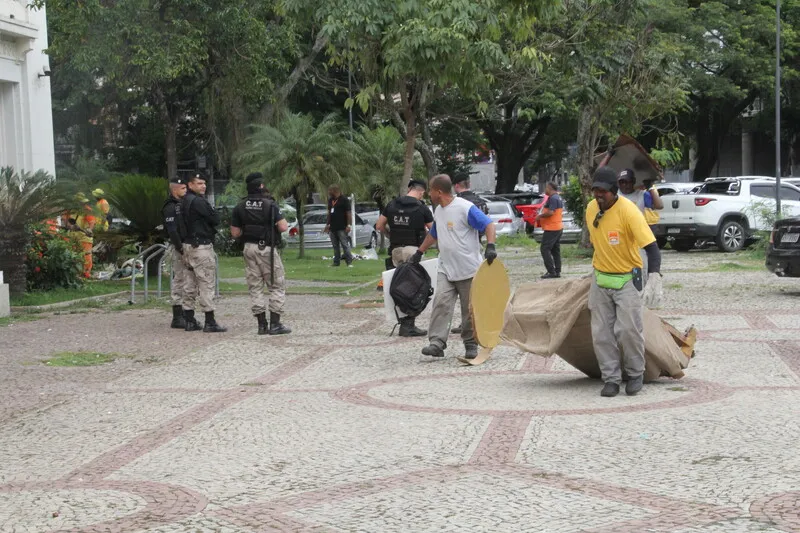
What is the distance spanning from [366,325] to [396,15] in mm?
4193

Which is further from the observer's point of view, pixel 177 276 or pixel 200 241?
pixel 177 276

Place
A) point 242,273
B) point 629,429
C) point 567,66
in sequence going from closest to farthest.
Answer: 1. point 629,429
2. point 567,66
3. point 242,273

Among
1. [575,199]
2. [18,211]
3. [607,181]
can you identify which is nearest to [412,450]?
[607,181]

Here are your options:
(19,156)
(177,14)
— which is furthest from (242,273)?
(177,14)

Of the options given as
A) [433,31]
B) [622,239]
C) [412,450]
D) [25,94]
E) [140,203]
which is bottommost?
[412,450]

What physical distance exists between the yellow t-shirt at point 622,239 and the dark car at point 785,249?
8.20 meters

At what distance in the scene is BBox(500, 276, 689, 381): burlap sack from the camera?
882 cm

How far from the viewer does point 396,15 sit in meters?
15.2

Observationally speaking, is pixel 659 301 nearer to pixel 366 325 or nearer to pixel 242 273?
pixel 366 325

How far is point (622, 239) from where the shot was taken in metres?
8.51

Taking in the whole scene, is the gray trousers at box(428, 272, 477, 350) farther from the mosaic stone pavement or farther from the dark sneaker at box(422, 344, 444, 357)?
the mosaic stone pavement

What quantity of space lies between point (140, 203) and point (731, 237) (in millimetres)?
14040

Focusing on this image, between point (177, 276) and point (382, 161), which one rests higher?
point (382, 161)

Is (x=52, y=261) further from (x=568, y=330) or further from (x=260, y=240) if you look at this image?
(x=568, y=330)
